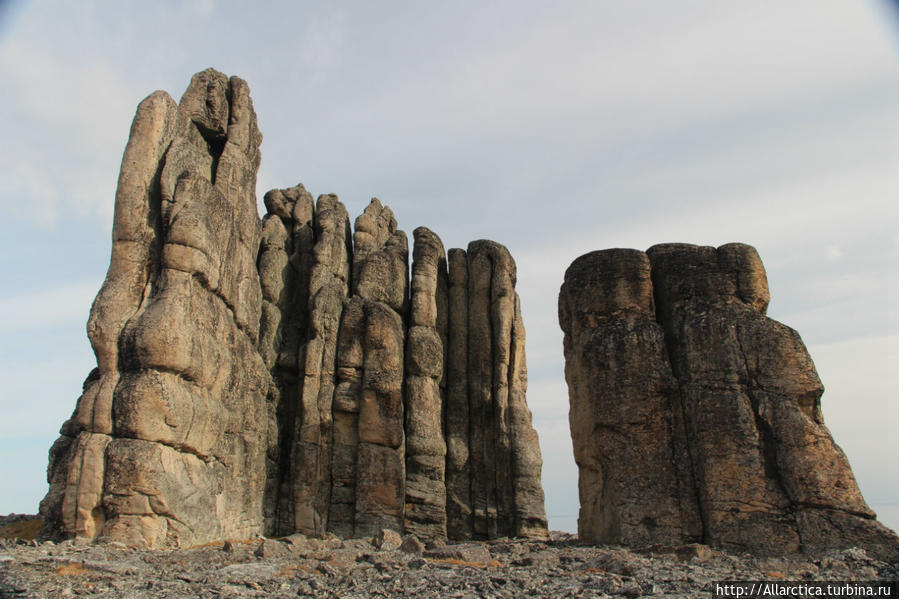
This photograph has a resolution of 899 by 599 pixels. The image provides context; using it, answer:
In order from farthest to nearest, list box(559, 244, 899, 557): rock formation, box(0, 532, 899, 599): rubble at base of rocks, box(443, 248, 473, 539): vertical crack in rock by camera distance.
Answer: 1. box(443, 248, 473, 539): vertical crack in rock
2. box(559, 244, 899, 557): rock formation
3. box(0, 532, 899, 599): rubble at base of rocks

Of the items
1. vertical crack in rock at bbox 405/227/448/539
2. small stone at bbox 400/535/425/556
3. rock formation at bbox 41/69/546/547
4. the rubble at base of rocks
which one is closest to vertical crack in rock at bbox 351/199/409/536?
rock formation at bbox 41/69/546/547

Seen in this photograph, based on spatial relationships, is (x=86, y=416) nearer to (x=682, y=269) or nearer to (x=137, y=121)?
(x=137, y=121)

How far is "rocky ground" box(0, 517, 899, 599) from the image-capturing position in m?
10.4

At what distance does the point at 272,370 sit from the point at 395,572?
59.9ft

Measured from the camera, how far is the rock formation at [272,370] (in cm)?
1806

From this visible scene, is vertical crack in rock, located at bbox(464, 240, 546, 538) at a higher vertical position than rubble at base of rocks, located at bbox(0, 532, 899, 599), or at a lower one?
higher

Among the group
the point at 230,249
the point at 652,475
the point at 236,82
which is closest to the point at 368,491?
the point at 230,249

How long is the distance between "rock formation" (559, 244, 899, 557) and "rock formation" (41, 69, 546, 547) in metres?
10.4

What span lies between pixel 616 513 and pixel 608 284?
5294 millimetres

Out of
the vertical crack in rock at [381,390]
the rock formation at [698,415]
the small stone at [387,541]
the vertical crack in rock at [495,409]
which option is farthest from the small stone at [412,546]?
the vertical crack in rock at [495,409]

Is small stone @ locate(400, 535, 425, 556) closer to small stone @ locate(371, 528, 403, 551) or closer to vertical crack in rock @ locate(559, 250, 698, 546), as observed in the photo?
small stone @ locate(371, 528, 403, 551)

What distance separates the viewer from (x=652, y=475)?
15656 millimetres

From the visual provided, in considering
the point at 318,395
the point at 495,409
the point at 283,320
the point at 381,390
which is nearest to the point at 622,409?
the point at 381,390

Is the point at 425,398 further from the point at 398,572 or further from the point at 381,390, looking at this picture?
the point at 398,572
